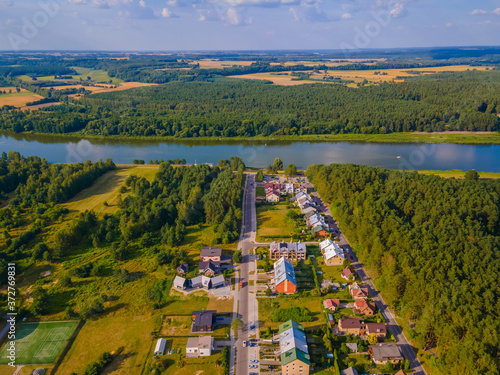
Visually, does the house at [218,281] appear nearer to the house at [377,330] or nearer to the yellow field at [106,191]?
the house at [377,330]

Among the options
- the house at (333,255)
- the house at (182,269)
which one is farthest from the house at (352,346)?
the house at (182,269)

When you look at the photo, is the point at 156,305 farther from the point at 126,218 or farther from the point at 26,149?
the point at 26,149

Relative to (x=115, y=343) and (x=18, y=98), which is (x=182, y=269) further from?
(x=18, y=98)

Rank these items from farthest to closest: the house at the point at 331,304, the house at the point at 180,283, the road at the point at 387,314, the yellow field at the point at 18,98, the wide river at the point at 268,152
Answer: the yellow field at the point at 18,98 < the wide river at the point at 268,152 < the house at the point at 180,283 < the house at the point at 331,304 < the road at the point at 387,314

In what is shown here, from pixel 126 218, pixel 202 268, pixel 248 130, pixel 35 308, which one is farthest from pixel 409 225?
pixel 248 130

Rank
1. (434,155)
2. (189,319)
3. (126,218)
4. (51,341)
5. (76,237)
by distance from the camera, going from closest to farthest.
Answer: (51,341) → (189,319) → (76,237) → (126,218) → (434,155)

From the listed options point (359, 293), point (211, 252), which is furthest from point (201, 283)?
point (359, 293)
